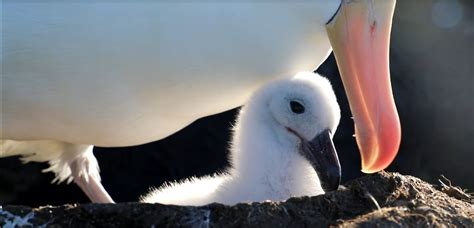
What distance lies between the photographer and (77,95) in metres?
3.25

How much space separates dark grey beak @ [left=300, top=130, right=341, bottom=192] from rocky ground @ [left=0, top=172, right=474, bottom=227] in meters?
0.26

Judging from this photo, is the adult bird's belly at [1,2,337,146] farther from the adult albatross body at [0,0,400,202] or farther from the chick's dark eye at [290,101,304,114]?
the chick's dark eye at [290,101,304,114]

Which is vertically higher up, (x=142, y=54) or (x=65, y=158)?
(x=142, y=54)

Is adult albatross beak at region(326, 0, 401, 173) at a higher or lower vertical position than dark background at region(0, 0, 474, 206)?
higher

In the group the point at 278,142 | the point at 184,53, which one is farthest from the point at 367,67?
the point at 184,53

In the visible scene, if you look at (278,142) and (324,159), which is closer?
(324,159)

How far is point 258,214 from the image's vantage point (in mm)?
2688

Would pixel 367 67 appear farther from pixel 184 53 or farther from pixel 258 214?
pixel 258 214

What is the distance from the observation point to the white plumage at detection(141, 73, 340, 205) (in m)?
3.22

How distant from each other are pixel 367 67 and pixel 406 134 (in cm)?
238

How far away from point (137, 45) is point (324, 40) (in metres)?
0.59

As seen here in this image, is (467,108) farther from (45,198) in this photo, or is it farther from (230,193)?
(230,193)

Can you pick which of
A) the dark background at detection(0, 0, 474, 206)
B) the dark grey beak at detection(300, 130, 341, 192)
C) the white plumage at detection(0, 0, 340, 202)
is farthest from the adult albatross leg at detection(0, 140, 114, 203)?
the dark grey beak at detection(300, 130, 341, 192)

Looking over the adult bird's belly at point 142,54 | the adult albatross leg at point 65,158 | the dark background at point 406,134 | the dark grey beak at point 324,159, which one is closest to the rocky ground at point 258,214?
the dark grey beak at point 324,159
